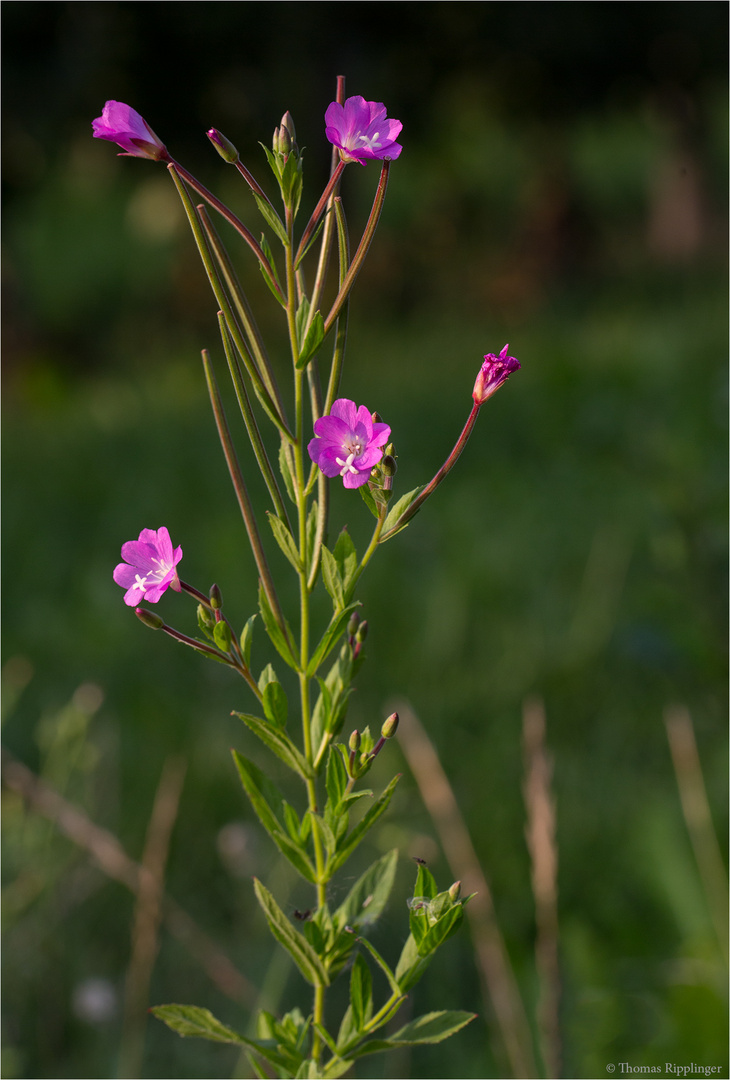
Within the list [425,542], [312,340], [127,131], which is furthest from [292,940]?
[425,542]

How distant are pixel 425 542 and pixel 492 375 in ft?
6.80

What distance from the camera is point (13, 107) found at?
4.47 meters

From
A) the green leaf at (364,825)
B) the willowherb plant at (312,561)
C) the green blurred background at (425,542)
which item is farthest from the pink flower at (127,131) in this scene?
the green blurred background at (425,542)

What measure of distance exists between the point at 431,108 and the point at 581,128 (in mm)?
1246

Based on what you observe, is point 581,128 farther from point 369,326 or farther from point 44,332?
point 44,332

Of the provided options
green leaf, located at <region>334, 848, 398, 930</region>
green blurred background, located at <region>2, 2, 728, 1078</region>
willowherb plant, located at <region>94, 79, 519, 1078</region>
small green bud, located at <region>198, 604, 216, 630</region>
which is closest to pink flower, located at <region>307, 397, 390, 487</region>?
willowherb plant, located at <region>94, 79, 519, 1078</region>

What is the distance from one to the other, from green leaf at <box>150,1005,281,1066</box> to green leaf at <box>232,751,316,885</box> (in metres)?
0.08

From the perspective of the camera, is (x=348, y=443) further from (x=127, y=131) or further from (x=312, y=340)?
(x=127, y=131)

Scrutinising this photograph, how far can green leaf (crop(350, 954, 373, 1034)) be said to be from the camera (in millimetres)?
465

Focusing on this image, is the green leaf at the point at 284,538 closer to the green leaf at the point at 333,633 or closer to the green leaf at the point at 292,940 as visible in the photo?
the green leaf at the point at 333,633

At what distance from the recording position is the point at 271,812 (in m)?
0.47

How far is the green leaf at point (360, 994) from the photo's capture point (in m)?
0.46

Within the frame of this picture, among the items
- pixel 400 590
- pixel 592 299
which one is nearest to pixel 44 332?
pixel 592 299

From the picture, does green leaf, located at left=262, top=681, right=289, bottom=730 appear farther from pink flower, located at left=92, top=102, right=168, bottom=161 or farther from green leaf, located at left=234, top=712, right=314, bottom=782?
pink flower, located at left=92, top=102, right=168, bottom=161
